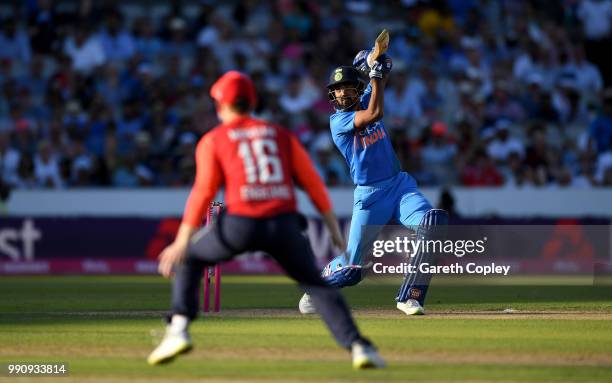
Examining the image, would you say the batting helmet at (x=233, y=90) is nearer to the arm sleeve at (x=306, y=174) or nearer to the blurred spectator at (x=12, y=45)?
the arm sleeve at (x=306, y=174)

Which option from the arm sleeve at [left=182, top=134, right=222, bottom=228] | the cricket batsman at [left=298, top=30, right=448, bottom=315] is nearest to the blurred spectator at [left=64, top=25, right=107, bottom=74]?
the cricket batsman at [left=298, top=30, right=448, bottom=315]

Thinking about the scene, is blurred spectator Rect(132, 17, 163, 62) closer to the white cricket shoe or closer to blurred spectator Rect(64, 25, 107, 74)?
blurred spectator Rect(64, 25, 107, 74)

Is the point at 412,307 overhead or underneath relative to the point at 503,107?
underneath

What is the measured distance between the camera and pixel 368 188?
39.0 feet

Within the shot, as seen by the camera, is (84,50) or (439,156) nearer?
(439,156)

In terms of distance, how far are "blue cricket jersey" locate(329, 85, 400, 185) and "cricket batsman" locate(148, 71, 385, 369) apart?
12.0ft

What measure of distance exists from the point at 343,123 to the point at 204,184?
3875 millimetres

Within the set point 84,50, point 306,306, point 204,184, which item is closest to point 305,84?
point 84,50

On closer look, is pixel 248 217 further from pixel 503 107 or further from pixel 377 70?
pixel 503 107

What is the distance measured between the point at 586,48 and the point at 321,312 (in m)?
18.9

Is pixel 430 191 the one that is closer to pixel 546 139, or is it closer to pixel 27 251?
pixel 546 139

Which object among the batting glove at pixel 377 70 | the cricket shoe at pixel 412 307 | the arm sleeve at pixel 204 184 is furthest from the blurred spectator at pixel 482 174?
the arm sleeve at pixel 204 184

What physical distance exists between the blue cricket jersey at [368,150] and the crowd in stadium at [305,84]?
9.90m

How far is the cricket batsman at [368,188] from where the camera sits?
11727 mm
